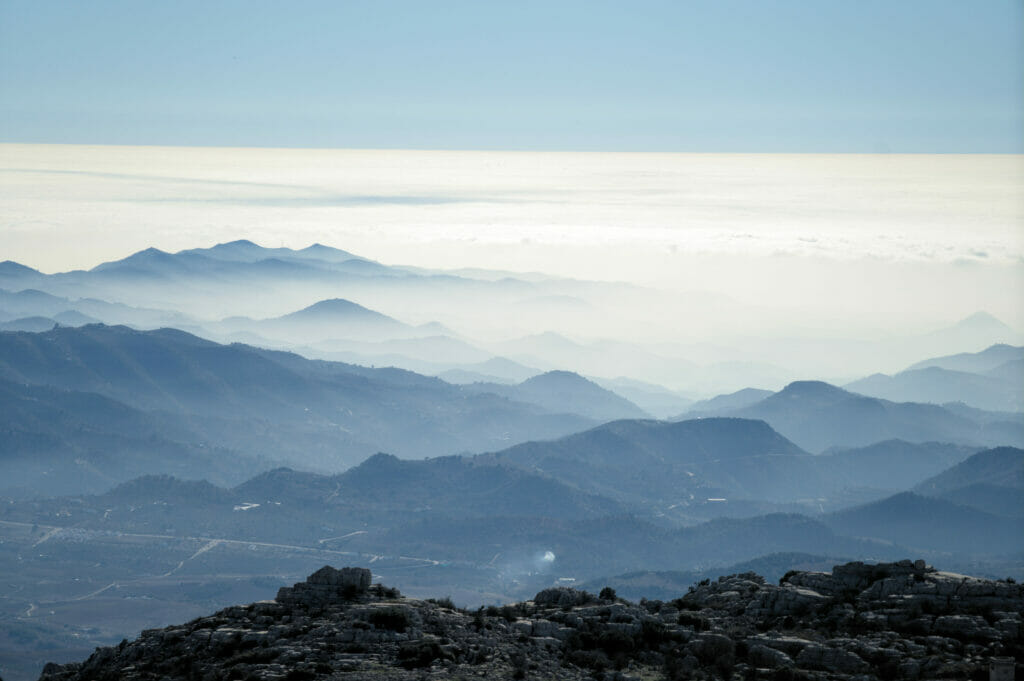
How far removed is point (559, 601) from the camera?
57.5 m

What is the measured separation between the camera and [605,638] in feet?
165

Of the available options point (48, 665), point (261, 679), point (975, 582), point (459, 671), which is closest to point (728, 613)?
point (975, 582)

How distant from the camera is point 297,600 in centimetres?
5175

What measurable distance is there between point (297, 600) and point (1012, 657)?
1099 inches

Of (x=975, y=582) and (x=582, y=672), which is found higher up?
(x=975, y=582)

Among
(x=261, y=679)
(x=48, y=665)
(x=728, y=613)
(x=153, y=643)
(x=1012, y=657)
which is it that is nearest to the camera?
(x=261, y=679)

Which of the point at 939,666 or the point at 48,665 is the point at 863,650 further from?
the point at 48,665

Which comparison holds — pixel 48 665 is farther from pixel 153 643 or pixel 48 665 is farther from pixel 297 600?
pixel 297 600

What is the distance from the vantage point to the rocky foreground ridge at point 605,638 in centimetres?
4550

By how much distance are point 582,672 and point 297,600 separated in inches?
500

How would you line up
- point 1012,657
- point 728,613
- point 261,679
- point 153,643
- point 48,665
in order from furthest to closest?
point 728,613 → point 48,665 → point 153,643 → point 1012,657 → point 261,679

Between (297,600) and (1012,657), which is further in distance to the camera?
(297,600)

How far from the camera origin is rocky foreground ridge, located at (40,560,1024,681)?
45.5m

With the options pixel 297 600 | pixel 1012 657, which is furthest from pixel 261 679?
pixel 1012 657
